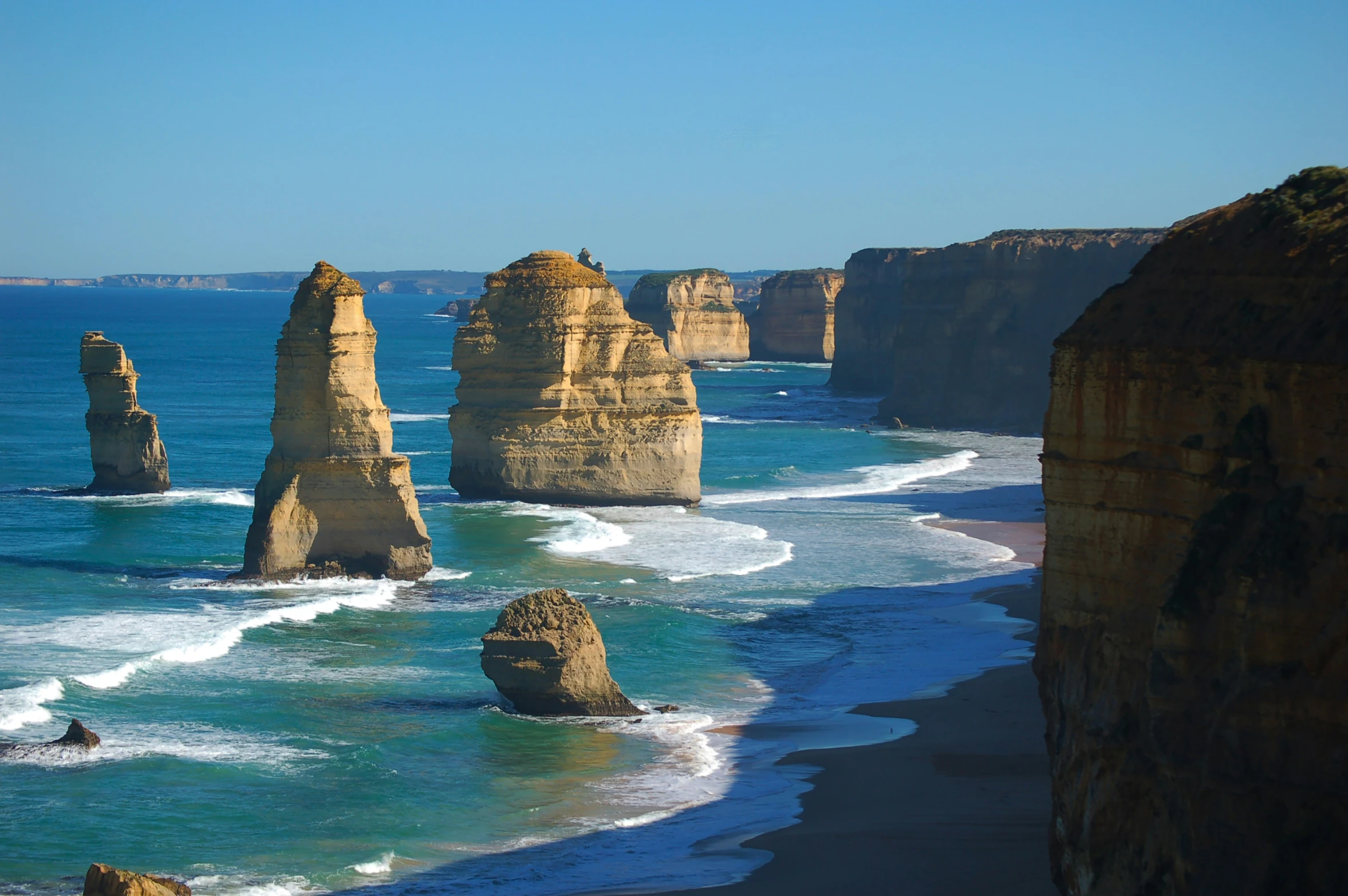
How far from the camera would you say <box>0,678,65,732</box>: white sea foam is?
830 inches

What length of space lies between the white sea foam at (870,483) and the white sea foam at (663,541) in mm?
4473

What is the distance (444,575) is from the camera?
33.2 m

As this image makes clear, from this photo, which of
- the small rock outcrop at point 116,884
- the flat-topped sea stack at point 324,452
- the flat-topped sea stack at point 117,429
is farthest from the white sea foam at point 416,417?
the small rock outcrop at point 116,884

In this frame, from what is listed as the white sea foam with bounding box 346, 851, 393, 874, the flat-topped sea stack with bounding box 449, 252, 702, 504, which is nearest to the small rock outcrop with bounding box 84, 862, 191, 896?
the white sea foam with bounding box 346, 851, 393, 874

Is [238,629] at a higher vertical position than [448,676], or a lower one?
higher

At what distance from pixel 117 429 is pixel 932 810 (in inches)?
1356

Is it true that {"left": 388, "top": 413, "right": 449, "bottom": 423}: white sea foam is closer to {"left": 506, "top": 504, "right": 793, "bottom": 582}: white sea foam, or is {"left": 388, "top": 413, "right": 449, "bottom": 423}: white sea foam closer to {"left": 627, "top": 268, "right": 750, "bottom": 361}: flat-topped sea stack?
{"left": 506, "top": 504, "right": 793, "bottom": 582}: white sea foam

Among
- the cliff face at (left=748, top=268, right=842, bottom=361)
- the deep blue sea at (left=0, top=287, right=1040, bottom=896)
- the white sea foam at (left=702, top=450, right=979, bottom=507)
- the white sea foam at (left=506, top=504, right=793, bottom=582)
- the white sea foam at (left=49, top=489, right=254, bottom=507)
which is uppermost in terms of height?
the cliff face at (left=748, top=268, right=842, bottom=361)

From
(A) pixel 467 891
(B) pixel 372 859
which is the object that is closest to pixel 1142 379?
(A) pixel 467 891

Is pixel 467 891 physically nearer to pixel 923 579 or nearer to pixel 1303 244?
pixel 1303 244

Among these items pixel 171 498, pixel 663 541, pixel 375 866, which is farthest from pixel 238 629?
pixel 171 498

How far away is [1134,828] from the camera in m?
11.2

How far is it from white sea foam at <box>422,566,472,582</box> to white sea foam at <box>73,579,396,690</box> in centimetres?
110

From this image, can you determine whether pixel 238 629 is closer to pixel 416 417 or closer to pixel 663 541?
pixel 663 541
